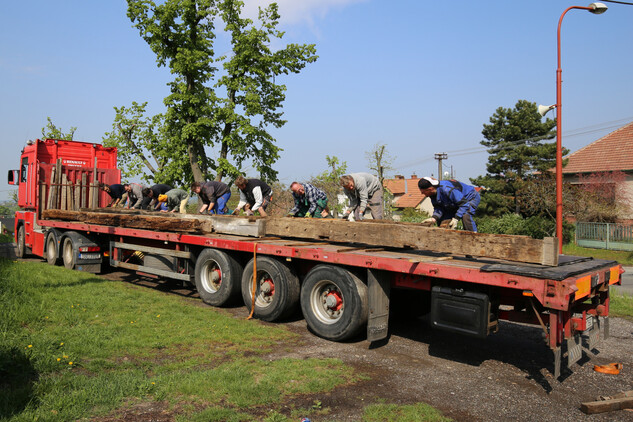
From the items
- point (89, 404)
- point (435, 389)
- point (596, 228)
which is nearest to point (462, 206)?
point (435, 389)

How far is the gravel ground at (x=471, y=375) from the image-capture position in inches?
158

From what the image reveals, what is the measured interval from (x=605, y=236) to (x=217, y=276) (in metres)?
20.9

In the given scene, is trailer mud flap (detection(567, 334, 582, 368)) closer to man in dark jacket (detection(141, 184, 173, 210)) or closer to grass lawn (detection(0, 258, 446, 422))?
grass lawn (detection(0, 258, 446, 422))

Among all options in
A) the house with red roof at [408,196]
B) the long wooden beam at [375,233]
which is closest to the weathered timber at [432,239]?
the long wooden beam at [375,233]

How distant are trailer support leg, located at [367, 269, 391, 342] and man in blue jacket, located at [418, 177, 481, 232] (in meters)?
1.97

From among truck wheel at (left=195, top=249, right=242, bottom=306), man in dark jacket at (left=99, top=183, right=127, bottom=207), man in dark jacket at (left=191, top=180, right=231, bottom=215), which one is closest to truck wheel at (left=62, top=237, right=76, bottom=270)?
man in dark jacket at (left=99, top=183, right=127, bottom=207)

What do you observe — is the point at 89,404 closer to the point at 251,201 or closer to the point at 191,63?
the point at 251,201

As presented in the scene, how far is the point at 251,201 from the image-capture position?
10.6 meters

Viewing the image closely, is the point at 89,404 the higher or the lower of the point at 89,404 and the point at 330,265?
the lower

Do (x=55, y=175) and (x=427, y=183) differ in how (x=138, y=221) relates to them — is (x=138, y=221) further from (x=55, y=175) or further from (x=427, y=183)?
(x=427, y=183)

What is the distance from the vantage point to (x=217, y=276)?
25.8ft

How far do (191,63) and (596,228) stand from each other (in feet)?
65.2

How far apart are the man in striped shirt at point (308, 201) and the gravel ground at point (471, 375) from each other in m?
3.18

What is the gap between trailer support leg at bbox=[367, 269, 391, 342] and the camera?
5.50 metres
